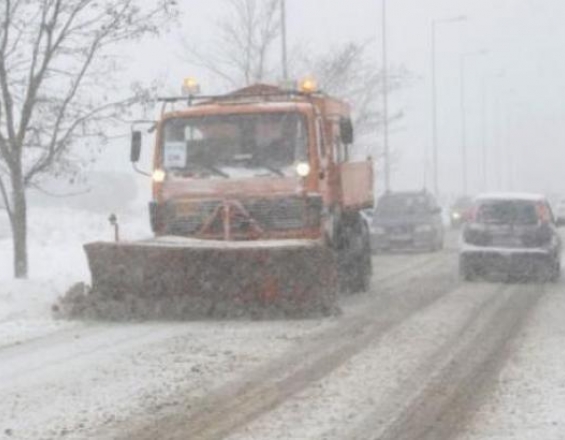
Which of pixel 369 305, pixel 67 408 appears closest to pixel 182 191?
pixel 369 305

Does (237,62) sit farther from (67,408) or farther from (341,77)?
(67,408)

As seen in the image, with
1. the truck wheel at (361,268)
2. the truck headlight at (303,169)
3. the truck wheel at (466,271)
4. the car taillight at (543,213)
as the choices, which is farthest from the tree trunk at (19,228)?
the car taillight at (543,213)

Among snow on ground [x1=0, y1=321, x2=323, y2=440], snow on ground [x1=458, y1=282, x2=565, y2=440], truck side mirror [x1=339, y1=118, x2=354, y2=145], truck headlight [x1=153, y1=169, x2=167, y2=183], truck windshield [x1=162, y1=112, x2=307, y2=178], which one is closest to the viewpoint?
snow on ground [x1=458, y1=282, x2=565, y2=440]

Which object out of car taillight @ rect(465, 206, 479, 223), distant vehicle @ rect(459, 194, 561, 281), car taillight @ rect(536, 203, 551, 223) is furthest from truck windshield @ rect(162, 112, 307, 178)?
car taillight @ rect(536, 203, 551, 223)

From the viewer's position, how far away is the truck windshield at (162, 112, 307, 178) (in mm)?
16266

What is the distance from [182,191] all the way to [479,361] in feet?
19.1

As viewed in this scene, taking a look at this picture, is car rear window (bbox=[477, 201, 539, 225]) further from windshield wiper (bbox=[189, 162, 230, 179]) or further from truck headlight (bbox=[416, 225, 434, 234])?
truck headlight (bbox=[416, 225, 434, 234])

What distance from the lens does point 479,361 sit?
455 inches

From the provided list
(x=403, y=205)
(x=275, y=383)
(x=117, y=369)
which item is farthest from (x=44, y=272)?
(x=403, y=205)

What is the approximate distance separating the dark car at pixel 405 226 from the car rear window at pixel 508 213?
10028 millimetres

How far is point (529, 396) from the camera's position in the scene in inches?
375

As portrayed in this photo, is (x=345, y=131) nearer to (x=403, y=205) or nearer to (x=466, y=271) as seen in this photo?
(x=466, y=271)

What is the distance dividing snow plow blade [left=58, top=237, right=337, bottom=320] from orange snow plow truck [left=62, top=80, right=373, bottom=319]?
0.01 m

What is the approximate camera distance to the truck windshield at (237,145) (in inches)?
640
